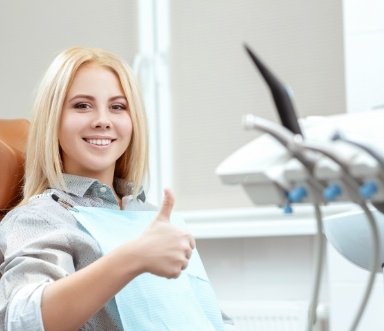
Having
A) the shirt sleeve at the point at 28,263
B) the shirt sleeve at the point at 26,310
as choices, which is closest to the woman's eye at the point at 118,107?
the shirt sleeve at the point at 28,263

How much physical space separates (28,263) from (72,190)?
302mm

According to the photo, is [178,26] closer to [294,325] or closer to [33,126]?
[294,325]

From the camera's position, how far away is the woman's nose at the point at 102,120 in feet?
5.41

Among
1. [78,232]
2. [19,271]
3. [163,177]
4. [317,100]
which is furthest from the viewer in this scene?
[163,177]

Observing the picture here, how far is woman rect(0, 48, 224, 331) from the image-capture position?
128 cm

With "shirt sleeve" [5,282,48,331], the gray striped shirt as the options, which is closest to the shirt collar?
the gray striped shirt

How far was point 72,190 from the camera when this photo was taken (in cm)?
165

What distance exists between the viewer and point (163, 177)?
9.92 ft

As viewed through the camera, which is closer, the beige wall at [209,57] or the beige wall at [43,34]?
the beige wall at [209,57]

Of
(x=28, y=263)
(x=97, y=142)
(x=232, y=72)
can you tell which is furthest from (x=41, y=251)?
(x=232, y=72)

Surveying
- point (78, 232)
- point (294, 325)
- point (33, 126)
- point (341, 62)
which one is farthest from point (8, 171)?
point (341, 62)

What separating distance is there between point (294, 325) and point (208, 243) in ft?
1.62

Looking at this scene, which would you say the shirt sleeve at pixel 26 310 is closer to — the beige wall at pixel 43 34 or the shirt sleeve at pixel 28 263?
the shirt sleeve at pixel 28 263

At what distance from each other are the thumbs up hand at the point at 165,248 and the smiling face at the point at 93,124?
0.54 metres
